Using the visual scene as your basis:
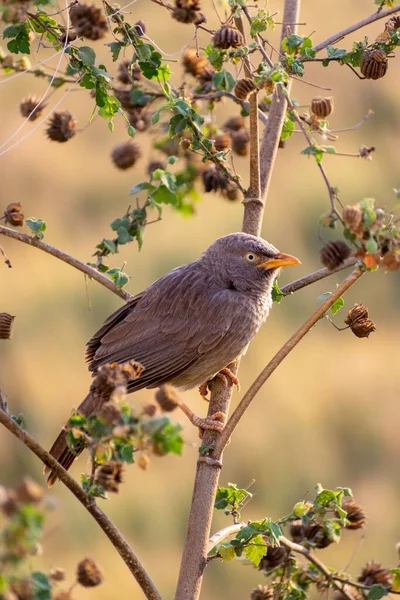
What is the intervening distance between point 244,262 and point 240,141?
1.88 ft

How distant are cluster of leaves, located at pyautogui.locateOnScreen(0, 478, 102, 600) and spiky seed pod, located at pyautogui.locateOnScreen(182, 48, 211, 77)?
2.59 m

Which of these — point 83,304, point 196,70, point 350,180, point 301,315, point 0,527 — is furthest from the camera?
point 350,180

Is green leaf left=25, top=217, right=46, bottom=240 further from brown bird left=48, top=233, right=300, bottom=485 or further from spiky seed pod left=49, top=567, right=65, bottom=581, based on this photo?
spiky seed pod left=49, top=567, right=65, bottom=581

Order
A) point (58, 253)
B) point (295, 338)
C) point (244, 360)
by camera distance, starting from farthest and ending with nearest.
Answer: point (244, 360) < point (58, 253) < point (295, 338)

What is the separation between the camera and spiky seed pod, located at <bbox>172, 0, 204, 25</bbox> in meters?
2.89

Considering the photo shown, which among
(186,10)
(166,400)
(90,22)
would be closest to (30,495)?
(166,400)

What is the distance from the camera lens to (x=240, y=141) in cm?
408

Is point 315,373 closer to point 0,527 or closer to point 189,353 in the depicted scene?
point 189,353

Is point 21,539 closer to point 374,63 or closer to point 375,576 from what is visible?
point 375,576

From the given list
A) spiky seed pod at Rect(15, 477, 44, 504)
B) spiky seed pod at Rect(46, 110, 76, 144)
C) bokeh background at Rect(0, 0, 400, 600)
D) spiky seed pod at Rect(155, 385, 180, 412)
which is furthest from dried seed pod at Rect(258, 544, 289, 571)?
bokeh background at Rect(0, 0, 400, 600)

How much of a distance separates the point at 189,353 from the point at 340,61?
55.8 inches

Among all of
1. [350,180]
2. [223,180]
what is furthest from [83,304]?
[223,180]

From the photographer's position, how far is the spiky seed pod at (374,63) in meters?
3.11

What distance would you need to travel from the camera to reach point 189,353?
3.86m
